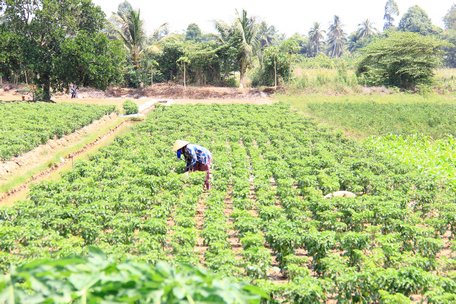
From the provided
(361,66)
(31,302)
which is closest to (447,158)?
(31,302)

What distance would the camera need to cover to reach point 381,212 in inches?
367

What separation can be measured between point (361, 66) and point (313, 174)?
1445 inches

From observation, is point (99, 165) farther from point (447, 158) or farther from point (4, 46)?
point (4, 46)

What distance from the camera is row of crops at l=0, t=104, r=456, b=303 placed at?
6.51m

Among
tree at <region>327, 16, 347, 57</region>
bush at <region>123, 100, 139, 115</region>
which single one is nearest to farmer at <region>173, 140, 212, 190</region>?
bush at <region>123, 100, 139, 115</region>

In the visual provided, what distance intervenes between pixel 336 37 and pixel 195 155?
77.4 meters

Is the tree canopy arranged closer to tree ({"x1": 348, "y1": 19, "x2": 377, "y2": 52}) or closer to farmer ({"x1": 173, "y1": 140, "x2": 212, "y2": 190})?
farmer ({"x1": 173, "y1": 140, "x2": 212, "y2": 190})

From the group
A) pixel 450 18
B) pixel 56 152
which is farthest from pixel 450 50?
pixel 56 152

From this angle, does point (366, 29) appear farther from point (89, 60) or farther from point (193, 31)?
point (89, 60)

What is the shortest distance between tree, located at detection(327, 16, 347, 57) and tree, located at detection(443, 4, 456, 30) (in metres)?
25.3

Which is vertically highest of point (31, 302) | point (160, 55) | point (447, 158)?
point (160, 55)

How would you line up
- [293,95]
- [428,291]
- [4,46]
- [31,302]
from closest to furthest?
[31,302] → [428,291] → [4,46] → [293,95]

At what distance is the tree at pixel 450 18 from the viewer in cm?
9638

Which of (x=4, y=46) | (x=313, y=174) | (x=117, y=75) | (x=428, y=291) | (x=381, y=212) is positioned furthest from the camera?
(x=117, y=75)
